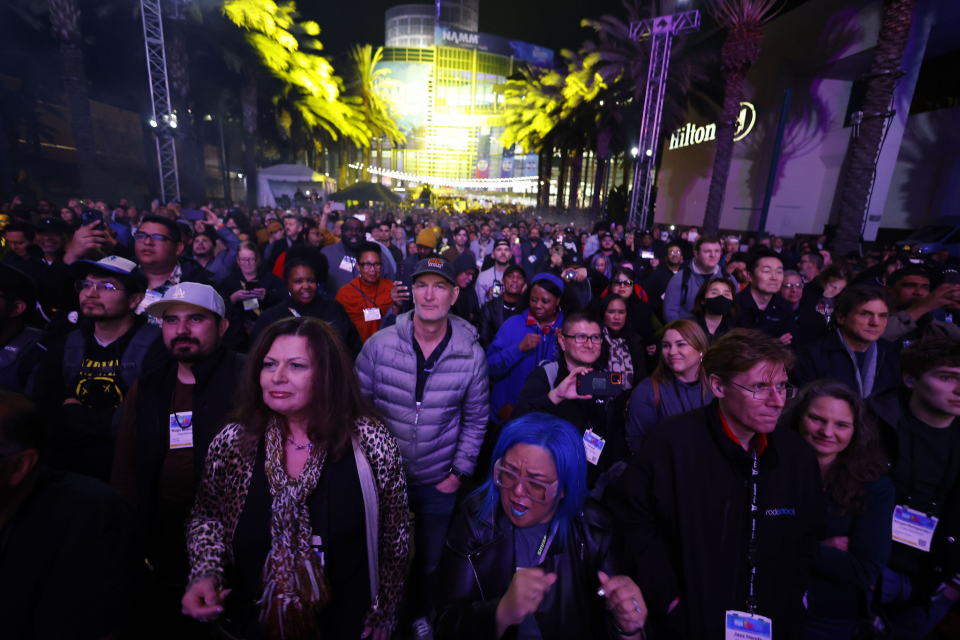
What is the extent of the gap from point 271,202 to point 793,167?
28037 millimetres

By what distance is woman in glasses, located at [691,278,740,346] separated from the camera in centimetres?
414

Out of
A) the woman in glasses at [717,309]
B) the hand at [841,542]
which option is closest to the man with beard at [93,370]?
the hand at [841,542]

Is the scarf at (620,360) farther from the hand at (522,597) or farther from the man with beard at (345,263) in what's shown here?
the man with beard at (345,263)

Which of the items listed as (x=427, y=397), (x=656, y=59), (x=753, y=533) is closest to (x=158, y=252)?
(x=427, y=397)

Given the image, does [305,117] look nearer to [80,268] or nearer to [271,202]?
[271,202]

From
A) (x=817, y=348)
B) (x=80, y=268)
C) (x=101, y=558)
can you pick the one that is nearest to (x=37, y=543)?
(x=101, y=558)

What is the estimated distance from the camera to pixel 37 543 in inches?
55.3

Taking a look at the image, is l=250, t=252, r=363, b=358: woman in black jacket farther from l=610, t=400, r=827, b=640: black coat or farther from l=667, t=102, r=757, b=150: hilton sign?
l=667, t=102, r=757, b=150: hilton sign

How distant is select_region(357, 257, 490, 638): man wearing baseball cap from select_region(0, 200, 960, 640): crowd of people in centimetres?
2

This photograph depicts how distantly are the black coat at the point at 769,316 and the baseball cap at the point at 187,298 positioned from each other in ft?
15.3

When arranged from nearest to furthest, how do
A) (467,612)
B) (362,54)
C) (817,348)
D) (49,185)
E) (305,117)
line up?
(467,612) < (817,348) < (49,185) < (305,117) < (362,54)

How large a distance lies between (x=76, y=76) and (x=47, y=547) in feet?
70.8

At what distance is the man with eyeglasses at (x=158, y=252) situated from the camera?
3609 mm

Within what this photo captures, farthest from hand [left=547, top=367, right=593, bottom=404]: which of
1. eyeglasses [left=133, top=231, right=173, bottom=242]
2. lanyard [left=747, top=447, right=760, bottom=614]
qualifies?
eyeglasses [left=133, top=231, right=173, bottom=242]
